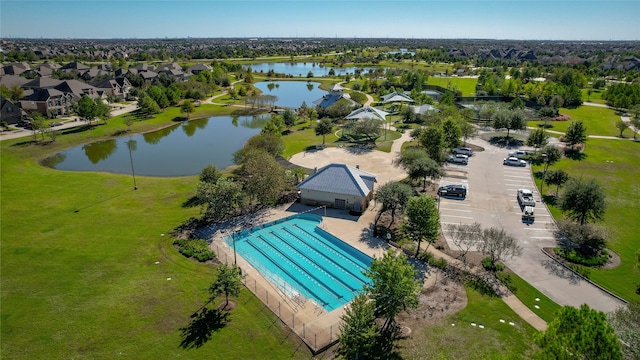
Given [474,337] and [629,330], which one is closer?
[629,330]

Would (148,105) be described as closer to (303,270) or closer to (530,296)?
(303,270)

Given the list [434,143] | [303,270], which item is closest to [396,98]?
[434,143]

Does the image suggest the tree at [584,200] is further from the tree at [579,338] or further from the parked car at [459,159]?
the tree at [579,338]

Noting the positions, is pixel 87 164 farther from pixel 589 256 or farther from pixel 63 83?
pixel 589 256

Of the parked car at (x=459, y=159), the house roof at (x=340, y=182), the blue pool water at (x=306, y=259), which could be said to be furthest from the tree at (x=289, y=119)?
the blue pool water at (x=306, y=259)

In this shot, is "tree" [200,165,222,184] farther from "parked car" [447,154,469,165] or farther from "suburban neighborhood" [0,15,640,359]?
"parked car" [447,154,469,165]

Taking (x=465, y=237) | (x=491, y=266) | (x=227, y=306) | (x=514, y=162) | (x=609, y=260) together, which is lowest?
(x=227, y=306)

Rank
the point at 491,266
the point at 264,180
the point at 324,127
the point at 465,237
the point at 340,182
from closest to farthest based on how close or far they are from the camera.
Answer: the point at 491,266 < the point at 465,237 < the point at 264,180 < the point at 340,182 < the point at 324,127

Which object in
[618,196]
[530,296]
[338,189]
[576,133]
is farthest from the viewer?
[576,133]

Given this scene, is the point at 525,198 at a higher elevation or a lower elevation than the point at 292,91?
lower
